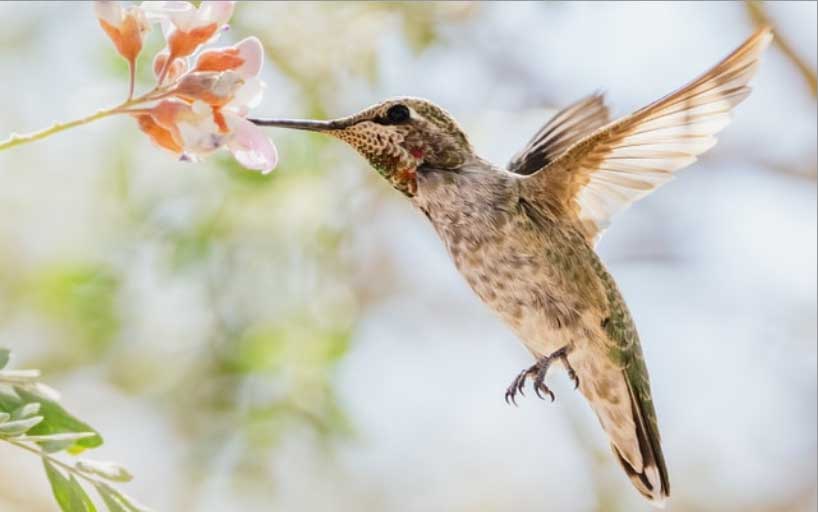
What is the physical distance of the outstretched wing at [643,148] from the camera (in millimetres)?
1951

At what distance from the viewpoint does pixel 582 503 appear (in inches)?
225

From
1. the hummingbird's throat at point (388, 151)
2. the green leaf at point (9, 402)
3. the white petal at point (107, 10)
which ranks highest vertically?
the hummingbird's throat at point (388, 151)

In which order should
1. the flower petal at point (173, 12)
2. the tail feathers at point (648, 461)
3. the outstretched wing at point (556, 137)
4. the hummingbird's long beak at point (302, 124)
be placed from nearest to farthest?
the flower petal at point (173, 12), the hummingbird's long beak at point (302, 124), the tail feathers at point (648, 461), the outstretched wing at point (556, 137)

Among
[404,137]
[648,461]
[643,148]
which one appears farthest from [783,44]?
[404,137]

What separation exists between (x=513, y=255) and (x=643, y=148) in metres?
0.31

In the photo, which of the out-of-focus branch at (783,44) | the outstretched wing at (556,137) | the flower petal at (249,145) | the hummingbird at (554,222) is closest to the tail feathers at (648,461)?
the hummingbird at (554,222)

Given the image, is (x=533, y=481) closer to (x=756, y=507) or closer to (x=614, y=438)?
(x=756, y=507)

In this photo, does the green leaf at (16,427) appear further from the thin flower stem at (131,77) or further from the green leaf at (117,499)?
the thin flower stem at (131,77)

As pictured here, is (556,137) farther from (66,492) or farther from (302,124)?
(66,492)

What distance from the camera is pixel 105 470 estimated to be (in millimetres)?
1436

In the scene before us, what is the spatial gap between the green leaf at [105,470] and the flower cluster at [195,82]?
15.9 inches

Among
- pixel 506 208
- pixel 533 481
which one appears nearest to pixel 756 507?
pixel 533 481

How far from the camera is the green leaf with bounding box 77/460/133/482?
142cm

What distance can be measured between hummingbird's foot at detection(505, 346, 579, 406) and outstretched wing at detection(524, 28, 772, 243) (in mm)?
309
